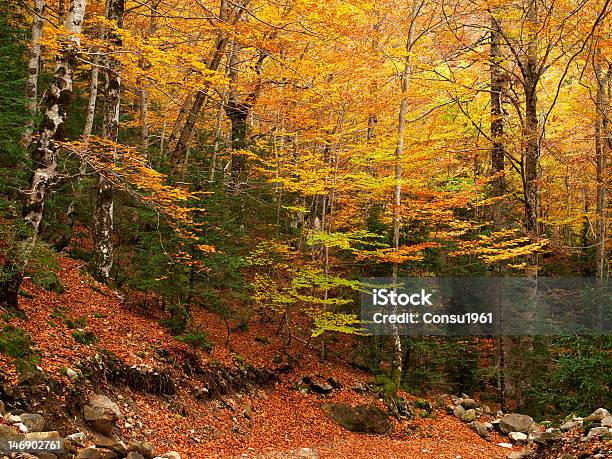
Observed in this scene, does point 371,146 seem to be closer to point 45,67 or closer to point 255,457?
point 255,457

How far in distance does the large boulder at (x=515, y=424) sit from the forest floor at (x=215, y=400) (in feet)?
1.29

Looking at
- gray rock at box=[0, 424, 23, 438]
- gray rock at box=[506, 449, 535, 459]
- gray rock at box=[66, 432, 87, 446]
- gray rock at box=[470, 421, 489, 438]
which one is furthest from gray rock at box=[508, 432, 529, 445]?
gray rock at box=[0, 424, 23, 438]

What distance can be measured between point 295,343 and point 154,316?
428 cm

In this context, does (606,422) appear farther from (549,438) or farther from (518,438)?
(518,438)

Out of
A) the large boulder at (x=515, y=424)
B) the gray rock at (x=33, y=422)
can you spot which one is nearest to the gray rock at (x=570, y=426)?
the large boulder at (x=515, y=424)

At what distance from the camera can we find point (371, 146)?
1284 centimetres

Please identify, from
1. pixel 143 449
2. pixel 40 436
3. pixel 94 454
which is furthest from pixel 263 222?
pixel 40 436

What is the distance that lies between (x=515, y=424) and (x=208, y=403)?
304 inches

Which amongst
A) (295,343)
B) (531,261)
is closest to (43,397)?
(295,343)

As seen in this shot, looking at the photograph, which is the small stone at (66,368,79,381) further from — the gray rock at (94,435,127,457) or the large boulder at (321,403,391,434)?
the large boulder at (321,403,391,434)

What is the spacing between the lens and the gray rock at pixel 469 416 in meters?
12.2

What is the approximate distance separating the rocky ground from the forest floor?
0.09 feet

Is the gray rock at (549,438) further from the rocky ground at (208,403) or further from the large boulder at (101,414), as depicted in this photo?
the large boulder at (101,414)

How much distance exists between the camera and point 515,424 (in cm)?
1155
